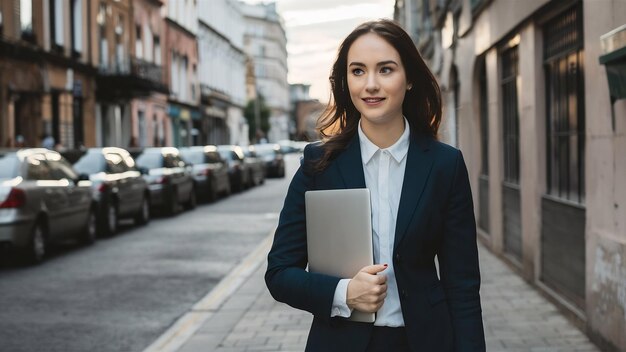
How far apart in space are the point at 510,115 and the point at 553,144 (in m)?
2.81

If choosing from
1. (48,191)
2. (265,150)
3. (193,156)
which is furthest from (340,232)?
(265,150)

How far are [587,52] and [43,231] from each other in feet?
28.4

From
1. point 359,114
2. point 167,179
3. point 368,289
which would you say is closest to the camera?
point 368,289

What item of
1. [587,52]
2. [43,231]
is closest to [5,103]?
[43,231]

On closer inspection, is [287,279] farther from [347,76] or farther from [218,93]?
[218,93]

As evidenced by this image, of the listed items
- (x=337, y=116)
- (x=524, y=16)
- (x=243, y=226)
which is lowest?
(x=243, y=226)

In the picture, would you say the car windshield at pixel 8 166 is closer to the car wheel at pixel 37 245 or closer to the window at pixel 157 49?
the car wheel at pixel 37 245

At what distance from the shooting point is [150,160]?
22188 mm

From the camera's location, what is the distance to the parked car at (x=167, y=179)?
21.1 metres

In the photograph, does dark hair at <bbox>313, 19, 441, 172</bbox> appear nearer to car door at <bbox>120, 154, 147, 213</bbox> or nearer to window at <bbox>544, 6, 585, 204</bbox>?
window at <bbox>544, 6, 585, 204</bbox>

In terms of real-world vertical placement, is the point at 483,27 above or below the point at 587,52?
above

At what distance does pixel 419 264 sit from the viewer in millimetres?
2725

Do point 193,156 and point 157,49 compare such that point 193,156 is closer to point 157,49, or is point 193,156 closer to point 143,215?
point 143,215

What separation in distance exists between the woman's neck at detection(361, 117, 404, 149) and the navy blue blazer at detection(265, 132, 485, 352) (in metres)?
0.05
